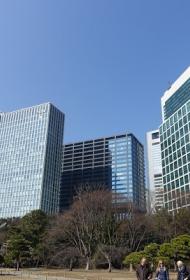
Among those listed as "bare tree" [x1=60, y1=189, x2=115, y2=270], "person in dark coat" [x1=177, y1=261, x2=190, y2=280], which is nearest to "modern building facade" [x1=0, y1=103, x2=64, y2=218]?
"bare tree" [x1=60, y1=189, x2=115, y2=270]

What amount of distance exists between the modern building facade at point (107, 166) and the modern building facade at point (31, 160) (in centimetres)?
2287

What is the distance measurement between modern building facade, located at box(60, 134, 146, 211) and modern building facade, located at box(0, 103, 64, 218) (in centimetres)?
2287

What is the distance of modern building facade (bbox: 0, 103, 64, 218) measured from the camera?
421 ft

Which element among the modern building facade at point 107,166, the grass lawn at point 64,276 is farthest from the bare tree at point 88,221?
the modern building facade at point 107,166

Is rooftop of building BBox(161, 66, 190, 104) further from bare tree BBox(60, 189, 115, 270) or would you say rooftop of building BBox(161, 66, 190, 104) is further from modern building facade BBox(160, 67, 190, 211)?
bare tree BBox(60, 189, 115, 270)

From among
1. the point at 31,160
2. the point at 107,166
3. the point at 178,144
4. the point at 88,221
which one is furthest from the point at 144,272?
the point at 107,166

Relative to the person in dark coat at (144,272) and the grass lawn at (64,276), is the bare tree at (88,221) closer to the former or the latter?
the grass lawn at (64,276)

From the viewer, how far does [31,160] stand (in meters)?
133

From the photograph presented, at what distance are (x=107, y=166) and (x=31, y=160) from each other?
44.1 metres

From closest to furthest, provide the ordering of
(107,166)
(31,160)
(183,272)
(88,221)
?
(183,272)
(88,221)
(31,160)
(107,166)

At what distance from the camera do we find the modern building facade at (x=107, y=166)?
15650 cm

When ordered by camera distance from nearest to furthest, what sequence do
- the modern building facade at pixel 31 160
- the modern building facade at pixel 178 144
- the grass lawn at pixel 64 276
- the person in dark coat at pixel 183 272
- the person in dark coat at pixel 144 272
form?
the person in dark coat at pixel 183 272 → the person in dark coat at pixel 144 272 → the grass lawn at pixel 64 276 → the modern building facade at pixel 178 144 → the modern building facade at pixel 31 160

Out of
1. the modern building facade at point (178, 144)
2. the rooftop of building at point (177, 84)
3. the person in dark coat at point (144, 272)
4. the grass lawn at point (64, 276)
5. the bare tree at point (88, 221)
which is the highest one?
the rooftop of building at point (177, 84)

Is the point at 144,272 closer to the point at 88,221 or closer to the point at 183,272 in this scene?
the point at 183,272
